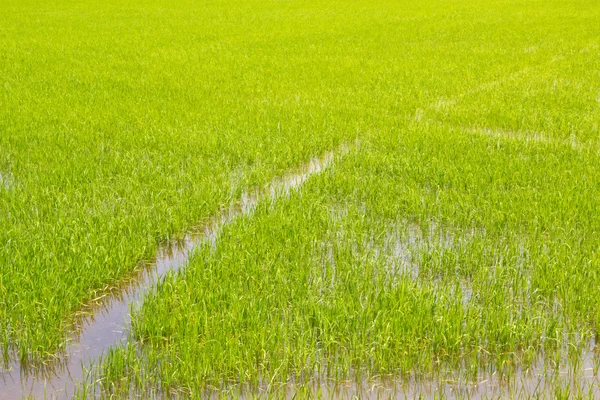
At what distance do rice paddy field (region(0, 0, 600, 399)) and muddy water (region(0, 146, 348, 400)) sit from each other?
0.01 metres

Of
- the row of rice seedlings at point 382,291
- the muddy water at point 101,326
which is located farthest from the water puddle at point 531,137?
the muddy water at point 101,326

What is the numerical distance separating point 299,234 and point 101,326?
1471 mm

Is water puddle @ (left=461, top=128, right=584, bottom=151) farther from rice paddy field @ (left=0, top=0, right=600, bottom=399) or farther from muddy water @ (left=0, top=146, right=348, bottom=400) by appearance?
muddy water @ (left=0, top=146, right=348, bottom=400)

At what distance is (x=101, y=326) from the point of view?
153 inches

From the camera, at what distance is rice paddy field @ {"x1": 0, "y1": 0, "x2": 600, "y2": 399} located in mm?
3381

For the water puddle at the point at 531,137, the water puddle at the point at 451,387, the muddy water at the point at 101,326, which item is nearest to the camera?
the water puddle at the point at 451,387

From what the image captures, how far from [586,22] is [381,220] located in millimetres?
16062

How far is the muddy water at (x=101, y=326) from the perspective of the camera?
3293 mm

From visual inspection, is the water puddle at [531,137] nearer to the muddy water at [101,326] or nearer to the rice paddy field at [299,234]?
the rice paddy field at [299,234]

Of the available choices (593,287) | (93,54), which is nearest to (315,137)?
(593,287)

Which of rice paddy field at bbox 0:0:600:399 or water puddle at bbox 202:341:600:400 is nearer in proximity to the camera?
water puddle at bbox 202:341:600:400

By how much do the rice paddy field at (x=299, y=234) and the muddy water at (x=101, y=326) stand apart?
1cm

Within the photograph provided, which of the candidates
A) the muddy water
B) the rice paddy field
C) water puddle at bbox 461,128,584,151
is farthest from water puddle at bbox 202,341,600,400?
water puddle at bbox 461,128,584,151

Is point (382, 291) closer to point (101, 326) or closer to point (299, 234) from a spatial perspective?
point (299, 234)
